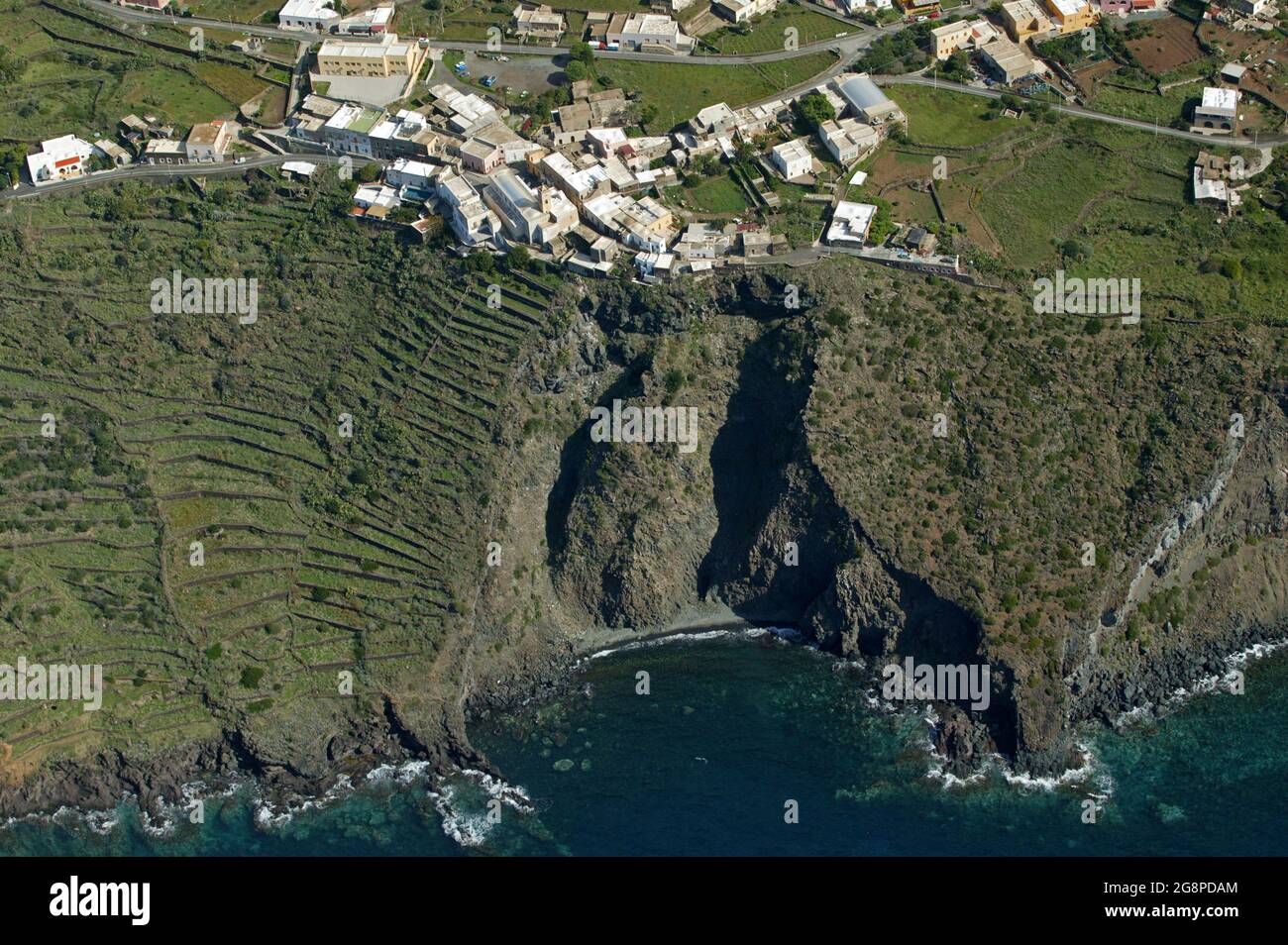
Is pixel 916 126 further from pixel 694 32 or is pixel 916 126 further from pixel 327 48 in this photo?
pixel 327 48

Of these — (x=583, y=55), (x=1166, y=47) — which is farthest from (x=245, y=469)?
(x=1166, y=47)

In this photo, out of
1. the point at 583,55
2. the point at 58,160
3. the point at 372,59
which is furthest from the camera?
the point at 583,55

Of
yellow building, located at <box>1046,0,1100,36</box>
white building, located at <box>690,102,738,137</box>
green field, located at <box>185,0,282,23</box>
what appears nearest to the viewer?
white building, located at <box>690,102,738,137</box>

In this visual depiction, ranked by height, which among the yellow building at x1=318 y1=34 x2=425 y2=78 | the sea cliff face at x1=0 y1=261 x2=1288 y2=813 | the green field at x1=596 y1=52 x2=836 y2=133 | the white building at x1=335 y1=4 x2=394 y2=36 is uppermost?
the white building at x1=335 y1=4 x2=394 y2=36

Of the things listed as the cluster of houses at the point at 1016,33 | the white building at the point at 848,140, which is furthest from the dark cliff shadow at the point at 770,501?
the cluster of houses at the point at 1016,33

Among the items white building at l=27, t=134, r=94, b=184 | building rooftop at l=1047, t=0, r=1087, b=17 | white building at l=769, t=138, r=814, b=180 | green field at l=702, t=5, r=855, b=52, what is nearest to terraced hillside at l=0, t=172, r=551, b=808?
white building at l=27, t=134, r=94, b=184

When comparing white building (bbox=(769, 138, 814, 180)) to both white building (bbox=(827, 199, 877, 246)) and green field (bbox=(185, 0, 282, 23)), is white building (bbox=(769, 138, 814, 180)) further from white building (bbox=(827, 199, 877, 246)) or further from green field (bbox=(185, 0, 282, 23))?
green field (bbox=(185, 0, 282, 23))

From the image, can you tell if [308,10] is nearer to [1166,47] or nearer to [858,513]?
[858,513]
